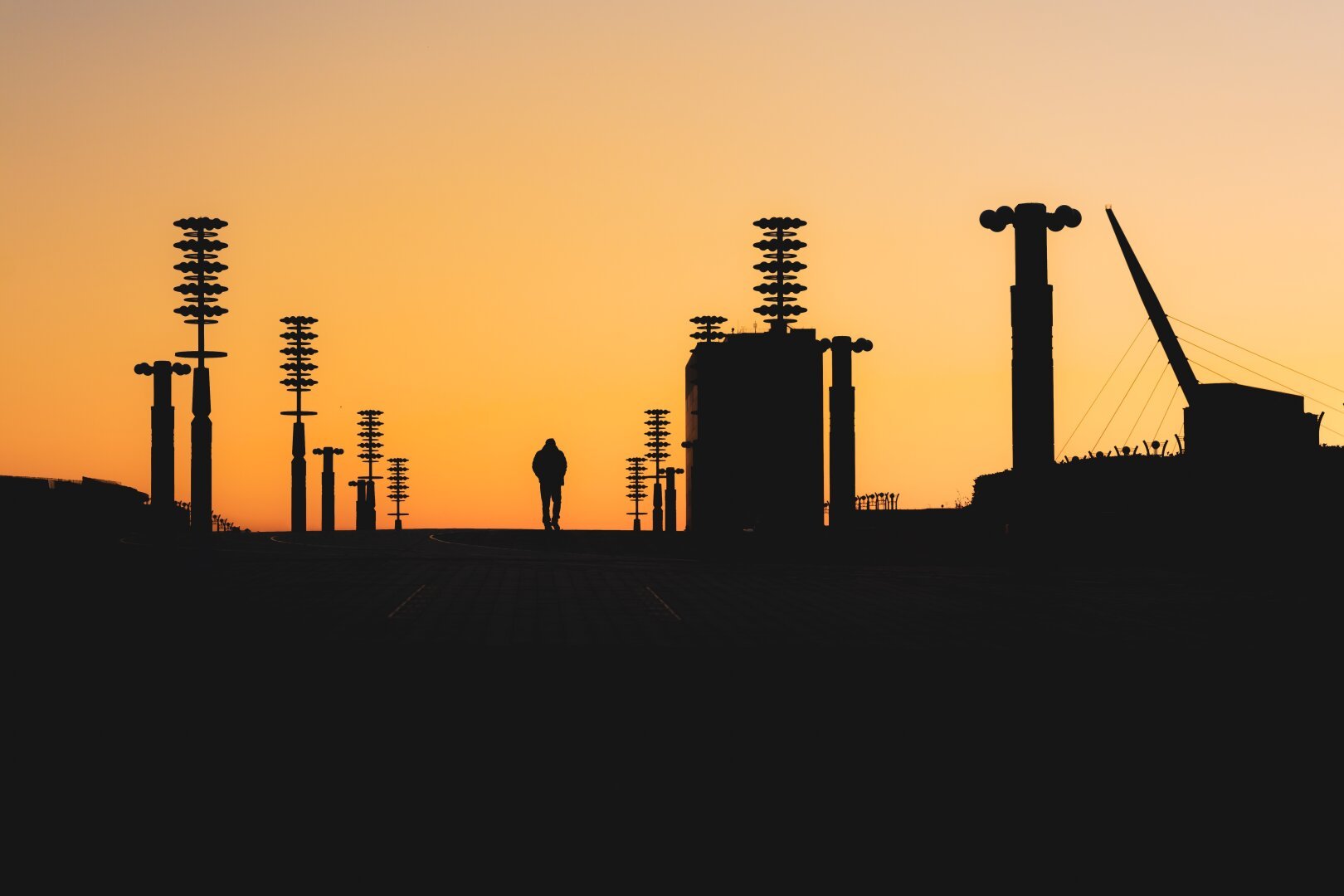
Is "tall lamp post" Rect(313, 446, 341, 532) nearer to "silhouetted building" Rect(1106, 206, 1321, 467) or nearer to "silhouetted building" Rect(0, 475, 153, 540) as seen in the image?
"silhouetted building" Rect(0, 475, 153, 540)

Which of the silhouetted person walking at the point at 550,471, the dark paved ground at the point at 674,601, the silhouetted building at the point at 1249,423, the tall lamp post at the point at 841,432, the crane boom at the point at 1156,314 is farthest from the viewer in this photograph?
the crane boom at the point at 1156,314

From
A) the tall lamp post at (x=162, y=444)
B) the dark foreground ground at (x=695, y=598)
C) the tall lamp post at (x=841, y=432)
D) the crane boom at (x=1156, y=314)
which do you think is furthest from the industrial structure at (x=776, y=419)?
the crane boom at (x=1156, y=314)

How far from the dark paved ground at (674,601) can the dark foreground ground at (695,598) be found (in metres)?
0.04

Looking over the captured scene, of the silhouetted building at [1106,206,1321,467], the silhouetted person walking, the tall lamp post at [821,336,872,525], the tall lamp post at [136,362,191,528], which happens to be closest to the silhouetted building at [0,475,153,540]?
the tall lamp post at [136,362,191,528]

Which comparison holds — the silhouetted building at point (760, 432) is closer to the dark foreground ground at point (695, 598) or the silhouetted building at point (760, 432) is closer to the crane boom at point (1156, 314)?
the dark foreground ground at point (695, 598)

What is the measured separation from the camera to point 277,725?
8.47m

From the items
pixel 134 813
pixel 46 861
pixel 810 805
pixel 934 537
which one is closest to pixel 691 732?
pixel 810 805

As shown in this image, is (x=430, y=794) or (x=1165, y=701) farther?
(x=1165, y=701)

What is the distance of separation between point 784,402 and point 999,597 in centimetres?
2344

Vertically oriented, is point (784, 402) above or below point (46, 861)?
above

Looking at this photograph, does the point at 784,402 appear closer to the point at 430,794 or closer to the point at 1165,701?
the point at 1165,701

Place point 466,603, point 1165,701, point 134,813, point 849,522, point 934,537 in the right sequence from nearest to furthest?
point 134,813 < point 1165,701 < point 466,603 < point 934,537 < point 849,522

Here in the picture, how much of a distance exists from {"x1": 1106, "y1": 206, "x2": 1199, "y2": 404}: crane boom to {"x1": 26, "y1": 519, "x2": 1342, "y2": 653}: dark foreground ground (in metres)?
67.6

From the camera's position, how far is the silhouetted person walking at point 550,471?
119 ft
